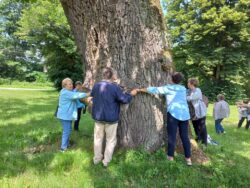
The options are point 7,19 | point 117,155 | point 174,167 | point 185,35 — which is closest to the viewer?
point 174,167

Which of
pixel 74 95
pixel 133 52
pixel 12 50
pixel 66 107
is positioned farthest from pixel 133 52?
pixel 12 50

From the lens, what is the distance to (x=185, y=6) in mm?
33500

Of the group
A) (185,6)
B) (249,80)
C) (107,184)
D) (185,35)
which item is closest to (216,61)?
(185,35)

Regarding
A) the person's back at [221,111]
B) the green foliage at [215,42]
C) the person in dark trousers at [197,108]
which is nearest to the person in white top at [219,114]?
the person's back at [221,111]

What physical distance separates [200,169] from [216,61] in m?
24.7

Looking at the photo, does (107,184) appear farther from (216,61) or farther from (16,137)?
(216,61)

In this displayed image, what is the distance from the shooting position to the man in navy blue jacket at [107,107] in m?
5.46

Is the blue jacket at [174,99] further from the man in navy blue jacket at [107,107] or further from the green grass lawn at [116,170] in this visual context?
the green grass lawn at [116,170]

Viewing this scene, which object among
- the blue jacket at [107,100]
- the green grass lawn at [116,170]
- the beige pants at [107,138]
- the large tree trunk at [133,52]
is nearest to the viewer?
the green grass lawn at [116,170]

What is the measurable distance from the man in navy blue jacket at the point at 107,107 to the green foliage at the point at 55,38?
28143 millimetres

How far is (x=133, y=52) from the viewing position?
5.95 meters

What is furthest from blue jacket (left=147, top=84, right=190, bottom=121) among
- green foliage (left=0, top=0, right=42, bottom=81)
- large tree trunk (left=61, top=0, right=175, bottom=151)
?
Result: green foliage (left=0, top=0, right=42, bottom=81)

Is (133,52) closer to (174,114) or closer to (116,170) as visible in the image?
(174,114)

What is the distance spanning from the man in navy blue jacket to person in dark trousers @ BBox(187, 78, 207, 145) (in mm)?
2447
